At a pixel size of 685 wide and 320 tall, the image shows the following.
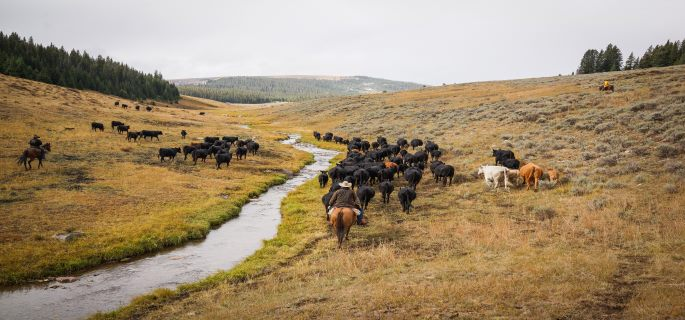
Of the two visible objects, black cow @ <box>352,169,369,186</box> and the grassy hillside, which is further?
black cow @ <box>352,169,369,186</box>

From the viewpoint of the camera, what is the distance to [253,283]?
39.3ft

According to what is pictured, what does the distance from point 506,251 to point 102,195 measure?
821 inches

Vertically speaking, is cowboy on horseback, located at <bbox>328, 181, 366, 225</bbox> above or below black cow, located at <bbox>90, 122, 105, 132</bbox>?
below

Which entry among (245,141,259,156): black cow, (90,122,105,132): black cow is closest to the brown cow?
(245,141,259,156): black cow

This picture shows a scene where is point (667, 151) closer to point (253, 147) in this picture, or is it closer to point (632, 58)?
point (253, 147)

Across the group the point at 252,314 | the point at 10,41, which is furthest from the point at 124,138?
the point at 10,41

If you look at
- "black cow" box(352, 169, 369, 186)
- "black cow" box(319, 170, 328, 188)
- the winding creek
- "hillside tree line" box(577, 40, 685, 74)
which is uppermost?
"hillside tree line" box(577, 40, 685, 74)

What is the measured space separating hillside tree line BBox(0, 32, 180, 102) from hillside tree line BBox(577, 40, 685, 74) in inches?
5400

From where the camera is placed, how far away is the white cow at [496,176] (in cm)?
2106

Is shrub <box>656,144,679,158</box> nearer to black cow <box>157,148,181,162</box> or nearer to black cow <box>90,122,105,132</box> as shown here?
black cow <box>157,148,181,162</box>

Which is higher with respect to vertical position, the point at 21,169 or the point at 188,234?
the point at 21,169

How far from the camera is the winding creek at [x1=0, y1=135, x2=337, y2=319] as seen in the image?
11.1 meters

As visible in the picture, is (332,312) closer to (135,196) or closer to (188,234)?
(188,234)

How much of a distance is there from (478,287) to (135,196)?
2013 centimetres
